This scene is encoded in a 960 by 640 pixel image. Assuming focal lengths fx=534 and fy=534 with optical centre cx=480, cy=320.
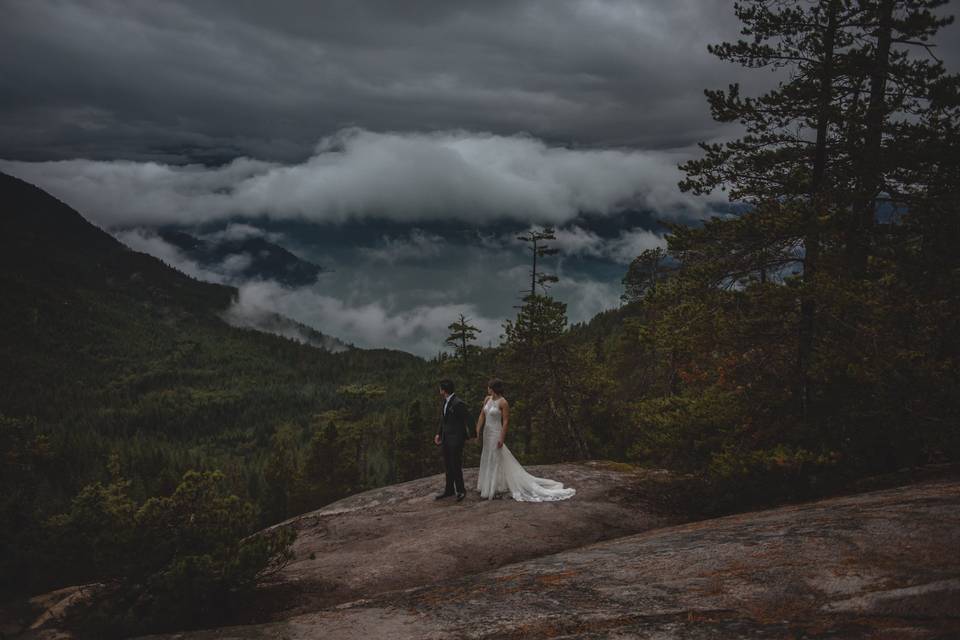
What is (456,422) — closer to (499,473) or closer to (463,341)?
(499,473)

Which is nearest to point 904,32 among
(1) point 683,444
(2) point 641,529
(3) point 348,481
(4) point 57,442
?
(1) point 683,444

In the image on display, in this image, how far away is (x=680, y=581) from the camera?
5.47 meters

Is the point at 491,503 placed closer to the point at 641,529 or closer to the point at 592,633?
the point at 641,529

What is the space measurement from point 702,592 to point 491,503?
647 cm

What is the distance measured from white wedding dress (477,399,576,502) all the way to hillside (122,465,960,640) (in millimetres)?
2101

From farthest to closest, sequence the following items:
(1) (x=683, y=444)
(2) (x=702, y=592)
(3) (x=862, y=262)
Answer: (1) (x=683, y=444) < (3) (x=862, y=262) < (2) (x=702, y=592)

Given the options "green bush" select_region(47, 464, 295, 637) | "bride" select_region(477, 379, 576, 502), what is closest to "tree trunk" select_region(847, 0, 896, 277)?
"bride" select_region(477, 379, 576, 502)

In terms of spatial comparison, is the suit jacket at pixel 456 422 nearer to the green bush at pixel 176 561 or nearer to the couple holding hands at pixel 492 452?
the couple holding hands at pixel 492 452

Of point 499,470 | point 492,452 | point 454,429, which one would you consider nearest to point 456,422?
point 454,429

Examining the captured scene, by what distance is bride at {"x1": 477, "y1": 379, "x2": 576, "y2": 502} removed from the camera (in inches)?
448

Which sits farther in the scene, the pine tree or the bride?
the pine tree

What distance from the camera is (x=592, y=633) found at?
4.59 m

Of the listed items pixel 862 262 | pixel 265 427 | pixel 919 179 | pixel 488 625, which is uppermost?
pixel 919 179

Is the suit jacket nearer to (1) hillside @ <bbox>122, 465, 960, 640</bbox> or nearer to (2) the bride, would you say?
(2) the bride
